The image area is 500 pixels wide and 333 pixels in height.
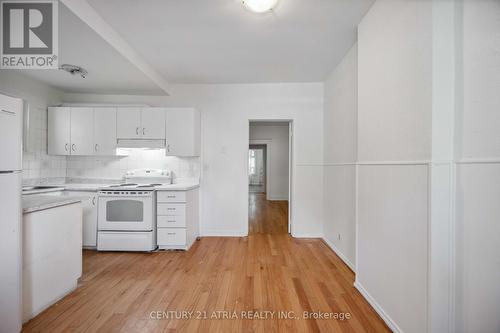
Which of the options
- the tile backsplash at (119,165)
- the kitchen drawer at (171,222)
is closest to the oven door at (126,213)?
the kitchen drawer at (171,222)

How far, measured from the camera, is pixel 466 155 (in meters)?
1.27

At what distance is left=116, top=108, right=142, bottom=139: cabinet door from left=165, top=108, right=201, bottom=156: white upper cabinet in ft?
1.57

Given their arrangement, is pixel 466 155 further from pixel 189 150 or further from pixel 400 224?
pixel 189 150

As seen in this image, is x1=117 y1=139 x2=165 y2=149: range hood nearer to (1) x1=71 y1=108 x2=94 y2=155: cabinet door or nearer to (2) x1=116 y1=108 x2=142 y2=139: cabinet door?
(2) x1=116 y1=108 x2=142 y2=139: cabinet door

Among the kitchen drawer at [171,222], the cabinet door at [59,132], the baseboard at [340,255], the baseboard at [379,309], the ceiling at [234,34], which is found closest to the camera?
the baseboard at [379,309]

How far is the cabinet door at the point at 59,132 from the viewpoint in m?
3.50

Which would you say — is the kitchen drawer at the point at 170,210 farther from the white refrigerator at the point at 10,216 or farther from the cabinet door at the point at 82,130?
the white refrigerator at the point at 10,216

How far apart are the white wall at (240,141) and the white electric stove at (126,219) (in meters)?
0.99

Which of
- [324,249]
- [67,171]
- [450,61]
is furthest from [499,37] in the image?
[67,171]

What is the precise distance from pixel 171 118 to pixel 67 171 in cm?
209

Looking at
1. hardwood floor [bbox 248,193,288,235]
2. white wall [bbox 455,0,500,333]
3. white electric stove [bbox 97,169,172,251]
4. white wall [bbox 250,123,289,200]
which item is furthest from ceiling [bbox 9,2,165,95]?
white wall [bbox 250,123,289,200]

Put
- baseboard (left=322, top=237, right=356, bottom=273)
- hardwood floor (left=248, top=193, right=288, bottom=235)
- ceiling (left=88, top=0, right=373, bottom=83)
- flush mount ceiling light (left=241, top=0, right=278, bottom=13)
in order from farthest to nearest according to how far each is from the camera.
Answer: hardwood floor (left=248, top=193, right=288, bottom=235), baseboard (left=322, top=237, right=356, bottom=273), ceiling (left=88, top=0, right=373, bottom=83), flush mount ceiling light (left=241, top=0, right=278, bottom=13)

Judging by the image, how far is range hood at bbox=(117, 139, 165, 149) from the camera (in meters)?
3.51

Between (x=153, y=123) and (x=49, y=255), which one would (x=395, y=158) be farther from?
(x=153, y=123)
